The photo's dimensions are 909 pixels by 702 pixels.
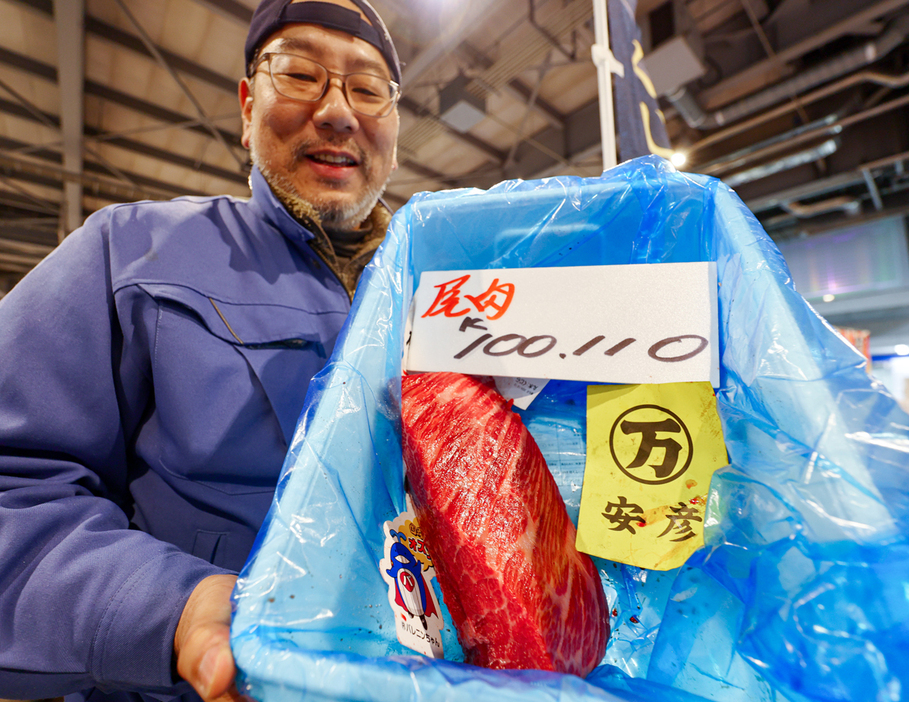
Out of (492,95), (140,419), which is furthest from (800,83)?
(140,419)

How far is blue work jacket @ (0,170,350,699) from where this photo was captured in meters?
0.56

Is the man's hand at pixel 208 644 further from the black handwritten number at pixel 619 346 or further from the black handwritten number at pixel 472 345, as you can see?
the black handwritten number at pixel 619 346

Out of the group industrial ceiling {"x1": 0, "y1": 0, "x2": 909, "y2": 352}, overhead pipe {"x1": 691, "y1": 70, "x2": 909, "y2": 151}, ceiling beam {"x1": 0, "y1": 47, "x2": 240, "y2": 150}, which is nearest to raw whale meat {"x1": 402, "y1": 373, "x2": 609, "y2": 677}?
industrial ceiling {"x1": 0, "y1": 0, "x2": 909, "y2": 352}

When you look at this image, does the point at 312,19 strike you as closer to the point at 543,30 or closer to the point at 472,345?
the point at 472,345

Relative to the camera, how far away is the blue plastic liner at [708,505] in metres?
0.36

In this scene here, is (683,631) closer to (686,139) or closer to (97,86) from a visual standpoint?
(97,86)

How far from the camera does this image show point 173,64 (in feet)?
14.7

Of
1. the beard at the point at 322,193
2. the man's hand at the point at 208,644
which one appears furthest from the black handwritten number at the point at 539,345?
the beard at the point at 322,193

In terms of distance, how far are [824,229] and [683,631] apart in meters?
10.3

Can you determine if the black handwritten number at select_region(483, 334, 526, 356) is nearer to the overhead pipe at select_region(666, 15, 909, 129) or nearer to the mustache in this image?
the mustache

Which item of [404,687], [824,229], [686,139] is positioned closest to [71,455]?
[404,687]

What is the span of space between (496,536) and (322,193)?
918 millimetres

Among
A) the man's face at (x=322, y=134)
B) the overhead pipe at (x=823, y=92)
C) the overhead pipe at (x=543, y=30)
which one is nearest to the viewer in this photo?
the man's face at (x=322, y=134)

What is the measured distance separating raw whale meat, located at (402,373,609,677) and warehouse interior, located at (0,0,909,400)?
2.73 meters
